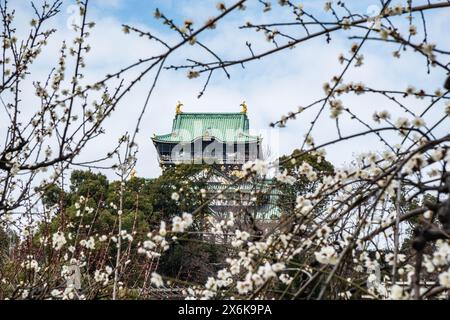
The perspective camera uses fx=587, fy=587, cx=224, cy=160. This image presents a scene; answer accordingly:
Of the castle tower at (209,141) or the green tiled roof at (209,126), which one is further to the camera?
the green tiled roof at (209,126)

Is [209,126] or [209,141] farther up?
[209,126]

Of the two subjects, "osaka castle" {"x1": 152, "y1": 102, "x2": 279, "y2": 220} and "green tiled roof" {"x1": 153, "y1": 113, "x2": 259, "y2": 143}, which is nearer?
"osaka castle" {"x1": 152, "y1": 102, "x2": 279, "y2": 220}

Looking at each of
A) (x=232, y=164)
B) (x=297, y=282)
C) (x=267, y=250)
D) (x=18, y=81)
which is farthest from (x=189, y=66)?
(x=232, y=164)

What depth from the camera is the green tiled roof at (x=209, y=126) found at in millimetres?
26078

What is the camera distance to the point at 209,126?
91.4 ft

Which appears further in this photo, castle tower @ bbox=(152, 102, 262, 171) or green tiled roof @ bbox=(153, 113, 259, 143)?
green tiled roof @ bbox=(153, 113, 259, 143)

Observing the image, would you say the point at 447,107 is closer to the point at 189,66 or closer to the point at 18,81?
the point at 189,66

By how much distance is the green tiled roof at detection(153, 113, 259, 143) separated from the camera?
26.1m

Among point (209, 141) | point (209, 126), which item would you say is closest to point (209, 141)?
point (209, 141)

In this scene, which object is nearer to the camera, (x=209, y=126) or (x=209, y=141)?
(x=209, y=141)

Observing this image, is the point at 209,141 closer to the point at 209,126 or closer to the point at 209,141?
the point at 209,141

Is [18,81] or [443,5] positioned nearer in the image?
[443,5]

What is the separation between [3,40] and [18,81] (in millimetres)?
288
